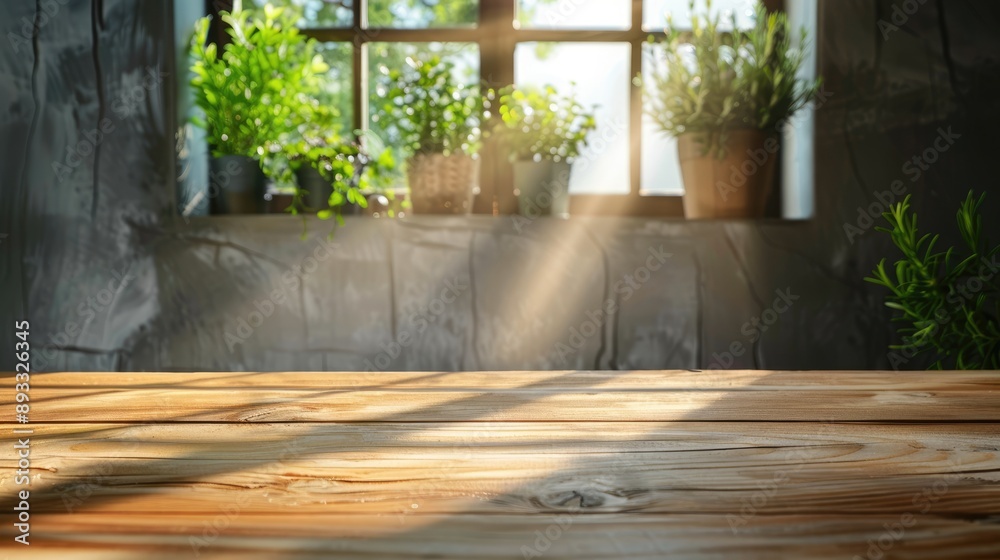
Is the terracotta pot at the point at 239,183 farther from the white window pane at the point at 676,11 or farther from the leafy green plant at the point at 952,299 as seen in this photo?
the leafy green plant at the point at 952,299

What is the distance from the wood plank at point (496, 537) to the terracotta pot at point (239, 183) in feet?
4.73

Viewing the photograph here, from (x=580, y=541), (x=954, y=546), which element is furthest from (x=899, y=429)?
(x=580, y=541)

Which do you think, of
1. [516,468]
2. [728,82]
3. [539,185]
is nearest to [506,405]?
[516,468]

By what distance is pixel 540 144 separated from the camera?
5.53 ft

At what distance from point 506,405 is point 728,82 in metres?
1.25

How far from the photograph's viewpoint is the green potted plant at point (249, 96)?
1641 millimetres

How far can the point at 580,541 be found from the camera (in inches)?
13.7

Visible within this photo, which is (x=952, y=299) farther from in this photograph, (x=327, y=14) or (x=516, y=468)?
(x=327, y=14)

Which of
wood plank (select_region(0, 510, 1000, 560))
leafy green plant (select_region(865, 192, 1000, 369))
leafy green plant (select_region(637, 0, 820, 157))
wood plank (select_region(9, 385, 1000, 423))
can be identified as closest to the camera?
wood plank (select_region(0, 510, 1000, 560))

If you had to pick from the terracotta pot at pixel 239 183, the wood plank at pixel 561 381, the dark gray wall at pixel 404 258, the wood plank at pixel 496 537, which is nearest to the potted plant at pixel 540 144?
the dark gray wall at pixel 404 258

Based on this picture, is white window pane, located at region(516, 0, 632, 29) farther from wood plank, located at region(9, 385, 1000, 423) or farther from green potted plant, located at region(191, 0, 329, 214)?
wood plank, located at region(9, 385, 1000, 423)

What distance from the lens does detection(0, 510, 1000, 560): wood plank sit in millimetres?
330

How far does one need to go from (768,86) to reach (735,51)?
0.11 metres

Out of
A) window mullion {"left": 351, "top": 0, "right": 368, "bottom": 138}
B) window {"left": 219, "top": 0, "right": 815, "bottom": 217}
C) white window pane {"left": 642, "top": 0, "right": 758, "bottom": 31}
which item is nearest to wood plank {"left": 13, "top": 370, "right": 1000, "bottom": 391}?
window {"left": 219, "top": 0, "right": 815, "bottom": 217}
